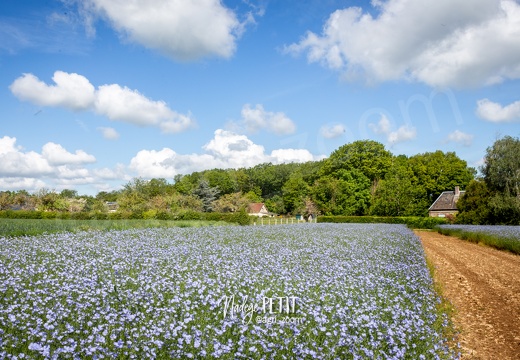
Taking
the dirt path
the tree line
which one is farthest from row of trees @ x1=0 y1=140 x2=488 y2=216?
the dirt path

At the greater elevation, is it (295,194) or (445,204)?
(295,194)

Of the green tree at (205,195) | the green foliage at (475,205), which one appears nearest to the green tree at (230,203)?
the green tree at (205,195)

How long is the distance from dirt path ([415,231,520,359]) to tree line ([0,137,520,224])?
22.3 metres

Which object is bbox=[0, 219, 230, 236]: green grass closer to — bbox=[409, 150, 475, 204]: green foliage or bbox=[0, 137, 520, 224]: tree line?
bbox=[0, 137, 520, 224]: tree line

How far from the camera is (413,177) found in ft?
203

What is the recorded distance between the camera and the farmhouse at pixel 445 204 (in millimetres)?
55816

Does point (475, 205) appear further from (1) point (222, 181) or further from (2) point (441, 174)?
(1) point (222, 181)

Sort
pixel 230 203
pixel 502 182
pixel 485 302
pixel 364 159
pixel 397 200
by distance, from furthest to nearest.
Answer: pixel 230 203 < pixel 364 159 < pixel 397 200 < pixel 502 182 < pixel 485 302

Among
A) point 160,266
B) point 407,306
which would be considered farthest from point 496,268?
point 160,266

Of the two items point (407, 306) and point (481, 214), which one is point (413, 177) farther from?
point (407, 306)

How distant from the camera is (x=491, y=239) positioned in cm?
2281

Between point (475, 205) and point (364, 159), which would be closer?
point (475, 205)

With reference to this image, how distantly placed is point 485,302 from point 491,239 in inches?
631

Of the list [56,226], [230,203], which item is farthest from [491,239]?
[230,203]
